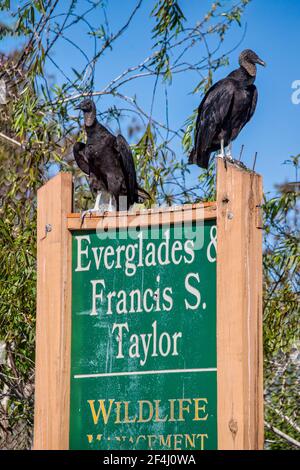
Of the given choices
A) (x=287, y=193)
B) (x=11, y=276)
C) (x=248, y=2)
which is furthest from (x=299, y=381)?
(x=248, y=2)

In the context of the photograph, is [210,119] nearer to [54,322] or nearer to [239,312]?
[54,322]

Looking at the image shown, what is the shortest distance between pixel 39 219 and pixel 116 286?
51 cm

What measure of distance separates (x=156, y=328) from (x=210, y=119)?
3.06 meters

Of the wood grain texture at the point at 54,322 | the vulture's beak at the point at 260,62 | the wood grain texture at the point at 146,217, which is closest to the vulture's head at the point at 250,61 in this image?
the vulture's beak at the point at 260,62

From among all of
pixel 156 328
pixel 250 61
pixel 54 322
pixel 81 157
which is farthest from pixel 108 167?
pixel 156 328

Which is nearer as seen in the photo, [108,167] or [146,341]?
[146,341]

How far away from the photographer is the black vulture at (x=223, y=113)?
6.86 meters

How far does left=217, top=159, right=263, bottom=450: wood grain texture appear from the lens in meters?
3.87

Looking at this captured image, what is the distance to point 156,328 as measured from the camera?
4070 mm

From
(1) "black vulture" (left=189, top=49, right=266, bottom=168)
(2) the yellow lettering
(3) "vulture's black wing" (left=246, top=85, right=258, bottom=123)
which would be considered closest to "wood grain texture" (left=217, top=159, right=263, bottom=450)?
(2) the yellow lettering

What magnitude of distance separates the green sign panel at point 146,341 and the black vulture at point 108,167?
2.41 metres

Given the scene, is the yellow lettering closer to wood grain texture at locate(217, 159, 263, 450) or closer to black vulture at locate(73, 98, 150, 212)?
wood grain texture at locate(217, 159, 263, 450)

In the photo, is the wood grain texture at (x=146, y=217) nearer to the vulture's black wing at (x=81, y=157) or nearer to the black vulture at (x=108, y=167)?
the black vulture at (x=108, y=167)

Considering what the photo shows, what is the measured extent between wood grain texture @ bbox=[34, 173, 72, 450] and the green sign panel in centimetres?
4
